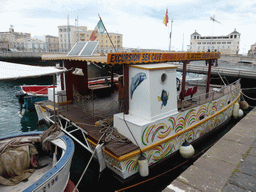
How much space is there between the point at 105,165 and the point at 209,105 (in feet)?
21.0

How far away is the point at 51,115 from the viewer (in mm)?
9578

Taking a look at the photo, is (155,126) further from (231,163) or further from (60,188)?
(60,188)

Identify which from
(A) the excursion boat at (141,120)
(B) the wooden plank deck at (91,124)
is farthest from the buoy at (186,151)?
(B) the wooden plank deck at (91,124)

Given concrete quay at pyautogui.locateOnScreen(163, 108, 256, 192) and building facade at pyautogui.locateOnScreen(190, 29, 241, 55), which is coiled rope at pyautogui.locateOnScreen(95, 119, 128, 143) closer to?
concrete quay at pyautogui.locateOnScreen(163, 108, 256, 192)

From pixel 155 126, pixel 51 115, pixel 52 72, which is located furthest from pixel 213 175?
pixel 51 115

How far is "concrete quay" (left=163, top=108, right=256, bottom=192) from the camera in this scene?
3112mm

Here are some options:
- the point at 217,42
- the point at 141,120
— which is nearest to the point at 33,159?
the point at 141,120

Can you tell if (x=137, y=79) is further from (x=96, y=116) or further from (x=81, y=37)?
(x=81, y=37)

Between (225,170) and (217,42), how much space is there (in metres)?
123

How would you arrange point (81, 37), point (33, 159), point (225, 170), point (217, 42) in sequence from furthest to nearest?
point (217, 42) < point (81, 37) < point (33, 159) < point (225, 170)

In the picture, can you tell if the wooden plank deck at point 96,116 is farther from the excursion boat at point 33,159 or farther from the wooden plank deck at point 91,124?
the excursion boat at point 33,159

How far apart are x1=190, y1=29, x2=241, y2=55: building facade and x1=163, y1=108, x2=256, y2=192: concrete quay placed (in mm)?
110485

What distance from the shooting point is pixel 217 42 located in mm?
109500

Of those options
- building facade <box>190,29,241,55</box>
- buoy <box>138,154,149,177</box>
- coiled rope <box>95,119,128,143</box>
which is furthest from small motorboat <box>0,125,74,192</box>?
building facade <box>190,29,241,55</box>
